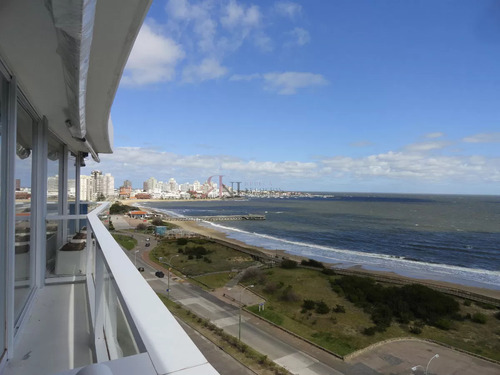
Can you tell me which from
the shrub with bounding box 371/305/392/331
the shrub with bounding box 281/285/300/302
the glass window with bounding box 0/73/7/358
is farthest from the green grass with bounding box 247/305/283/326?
the glass window with bounding box 0/73/7/358

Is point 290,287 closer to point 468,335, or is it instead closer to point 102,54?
point 468,335

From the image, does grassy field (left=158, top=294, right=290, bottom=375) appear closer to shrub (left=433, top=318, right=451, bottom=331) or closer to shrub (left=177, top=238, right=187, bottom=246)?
shrub (left=433, top=318, right=451, bottom=331)

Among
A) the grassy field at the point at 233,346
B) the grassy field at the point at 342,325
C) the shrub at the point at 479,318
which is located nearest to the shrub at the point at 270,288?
the grassy field at the point at 342,325

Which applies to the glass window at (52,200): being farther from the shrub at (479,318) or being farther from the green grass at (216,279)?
the shrub at (479,318)

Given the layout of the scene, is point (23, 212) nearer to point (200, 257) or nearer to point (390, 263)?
point (200, 257)

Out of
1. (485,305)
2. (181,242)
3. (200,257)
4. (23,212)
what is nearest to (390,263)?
(485,305)

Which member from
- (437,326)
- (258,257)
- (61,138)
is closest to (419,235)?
(258,257)
